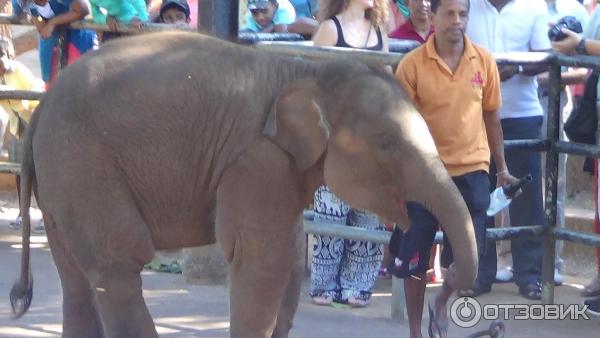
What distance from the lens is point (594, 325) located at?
7332 millimetres

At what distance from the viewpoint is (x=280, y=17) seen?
33.1 feet

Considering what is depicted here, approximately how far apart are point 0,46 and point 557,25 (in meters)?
4.74

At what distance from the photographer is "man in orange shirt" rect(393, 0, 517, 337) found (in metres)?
6.31

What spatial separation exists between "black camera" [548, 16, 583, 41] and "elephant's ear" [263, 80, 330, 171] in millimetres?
2224

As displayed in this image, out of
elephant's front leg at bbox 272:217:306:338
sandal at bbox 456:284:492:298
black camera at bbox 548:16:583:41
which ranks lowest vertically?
sandal at bbox 456:284:492:298

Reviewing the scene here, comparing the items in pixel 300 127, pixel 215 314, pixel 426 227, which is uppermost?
pixel 300 127

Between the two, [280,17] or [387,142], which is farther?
[280,17]

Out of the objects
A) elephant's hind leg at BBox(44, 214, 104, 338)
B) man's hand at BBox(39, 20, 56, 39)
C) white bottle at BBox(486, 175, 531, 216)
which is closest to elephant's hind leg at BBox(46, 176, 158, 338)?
elephant's hind leg at BBox(44, 214, 104, 338)

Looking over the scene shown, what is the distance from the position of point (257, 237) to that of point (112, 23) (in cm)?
345

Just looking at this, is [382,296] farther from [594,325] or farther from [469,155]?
[469,155]

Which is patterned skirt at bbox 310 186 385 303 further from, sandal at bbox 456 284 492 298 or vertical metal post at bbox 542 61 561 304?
vertical metal post at bbox 542 61 561 304

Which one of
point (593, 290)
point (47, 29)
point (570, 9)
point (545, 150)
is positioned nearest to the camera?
point (545, 150)

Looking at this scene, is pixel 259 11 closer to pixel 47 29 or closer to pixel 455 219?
pixel 47 29

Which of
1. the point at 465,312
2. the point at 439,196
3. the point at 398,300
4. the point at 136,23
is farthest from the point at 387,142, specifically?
the point at 136,23
